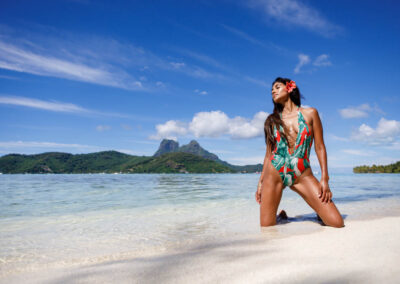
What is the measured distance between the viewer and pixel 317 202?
143 inches

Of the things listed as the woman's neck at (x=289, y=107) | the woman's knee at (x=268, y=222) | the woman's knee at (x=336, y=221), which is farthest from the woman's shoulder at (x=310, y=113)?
the woman's knee at (x=268, y=222)

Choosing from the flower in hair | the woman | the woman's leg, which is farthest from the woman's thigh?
the flower in hair

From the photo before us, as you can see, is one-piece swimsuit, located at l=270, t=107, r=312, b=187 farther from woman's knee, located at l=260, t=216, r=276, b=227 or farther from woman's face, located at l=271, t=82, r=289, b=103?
woman's knee, located at l=260, t=216, r=276, b=227

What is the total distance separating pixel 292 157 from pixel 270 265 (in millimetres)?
2140

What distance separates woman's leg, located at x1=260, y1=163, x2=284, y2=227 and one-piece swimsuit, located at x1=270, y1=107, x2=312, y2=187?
9 cm

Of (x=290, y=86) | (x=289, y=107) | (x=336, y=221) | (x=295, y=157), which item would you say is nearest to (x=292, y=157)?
(x=295, y=157)

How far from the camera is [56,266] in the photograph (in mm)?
2465

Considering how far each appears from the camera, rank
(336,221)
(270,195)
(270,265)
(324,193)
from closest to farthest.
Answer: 1. (270,265)
2. (336,221)
3. (324,193)
4. (270,195)

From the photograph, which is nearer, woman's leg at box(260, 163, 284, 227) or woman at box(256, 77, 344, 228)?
woman at box(256, 77, 344, 228)

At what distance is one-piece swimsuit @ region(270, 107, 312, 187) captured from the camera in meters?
3.74

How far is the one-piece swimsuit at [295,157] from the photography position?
147 inches

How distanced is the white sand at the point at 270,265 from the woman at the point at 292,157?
0.91m

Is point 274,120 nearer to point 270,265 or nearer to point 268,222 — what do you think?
point 268,222

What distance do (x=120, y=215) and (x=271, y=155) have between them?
4.05 m
